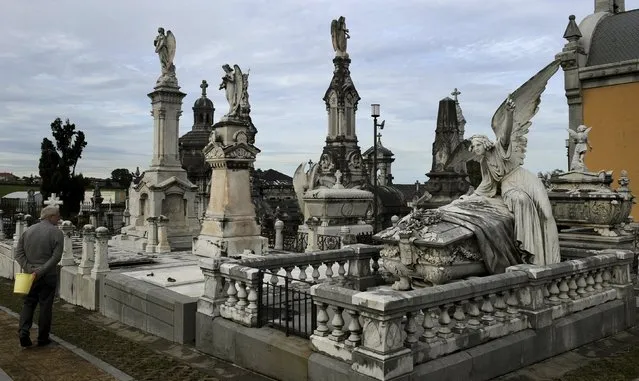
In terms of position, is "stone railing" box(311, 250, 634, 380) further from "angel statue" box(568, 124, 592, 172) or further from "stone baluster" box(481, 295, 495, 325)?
"angel statue" box(568, 124, 592, 172)

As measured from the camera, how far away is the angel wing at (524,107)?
7973 mm

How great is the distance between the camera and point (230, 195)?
13188 mm

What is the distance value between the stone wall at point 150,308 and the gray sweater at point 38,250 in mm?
1502

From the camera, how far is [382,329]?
4473 mm

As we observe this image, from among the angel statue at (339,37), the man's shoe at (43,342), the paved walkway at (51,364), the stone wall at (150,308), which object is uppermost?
the angel statue at (339,37)

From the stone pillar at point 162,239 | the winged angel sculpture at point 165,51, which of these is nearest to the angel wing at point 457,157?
the winged angel sculpture at point 165,51

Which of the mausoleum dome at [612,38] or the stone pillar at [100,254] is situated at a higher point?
the mausoleum dome at [612,38]

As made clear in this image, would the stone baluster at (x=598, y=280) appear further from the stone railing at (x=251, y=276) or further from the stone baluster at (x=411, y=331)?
the stone baluster at (x=411, y=331)

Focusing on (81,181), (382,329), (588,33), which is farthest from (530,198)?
(81,181)

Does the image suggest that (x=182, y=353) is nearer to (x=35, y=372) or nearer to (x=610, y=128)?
(x=35, y=372)

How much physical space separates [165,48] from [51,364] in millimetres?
13683

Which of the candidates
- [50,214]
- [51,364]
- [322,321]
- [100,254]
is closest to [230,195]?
[100,254]

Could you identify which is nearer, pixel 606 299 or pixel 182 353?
pixel 182 353

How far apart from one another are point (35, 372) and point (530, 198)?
685cm
